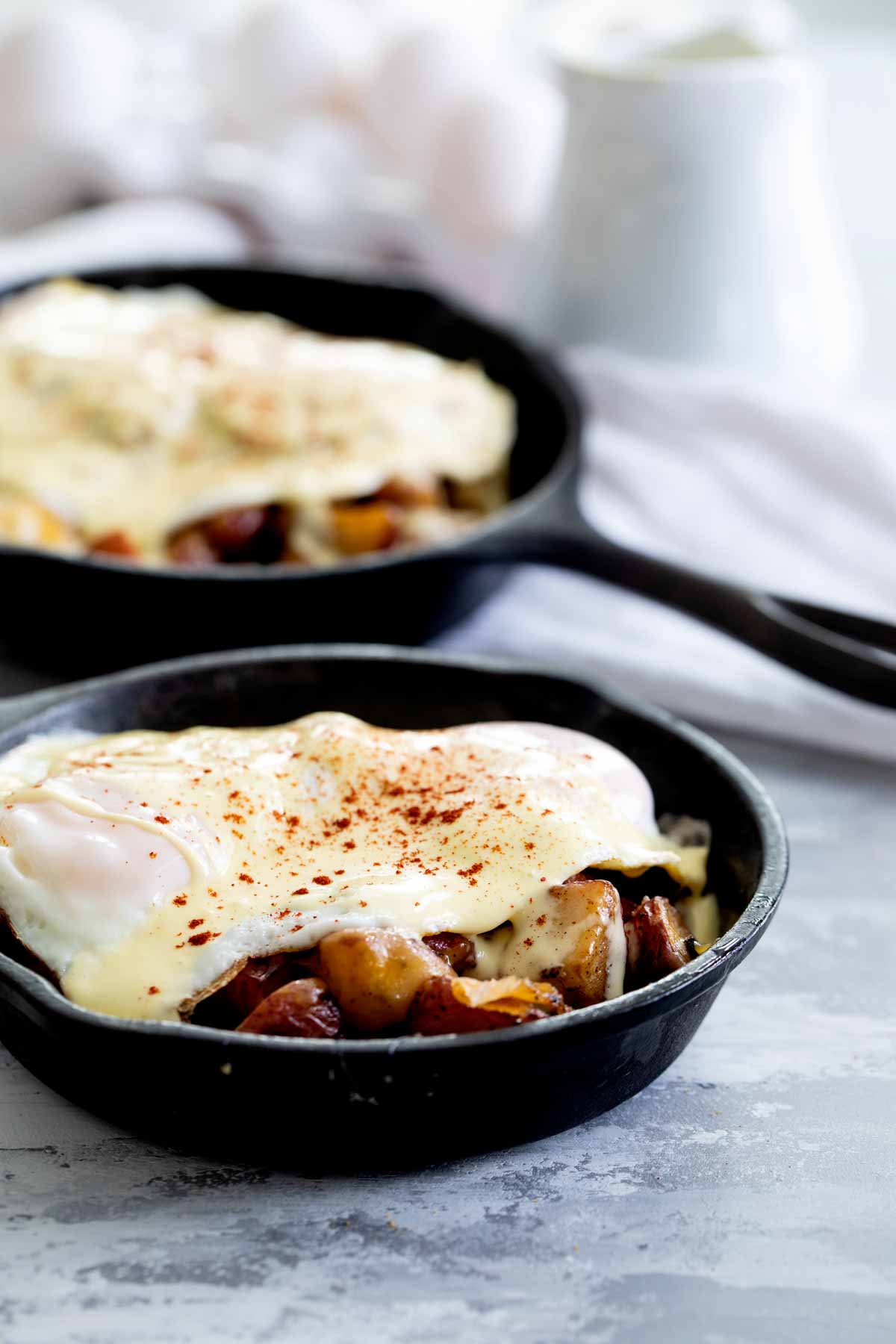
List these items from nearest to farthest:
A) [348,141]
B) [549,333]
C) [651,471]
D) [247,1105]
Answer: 1. [247,1105]
2. [651,471]
3. [549,333]
4. [348,141]

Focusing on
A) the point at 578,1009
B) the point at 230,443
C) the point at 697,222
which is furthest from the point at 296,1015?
the point at 697,222

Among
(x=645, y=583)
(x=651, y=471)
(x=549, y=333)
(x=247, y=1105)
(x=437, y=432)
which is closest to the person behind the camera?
(x=247, y=1105)

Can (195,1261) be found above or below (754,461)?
below

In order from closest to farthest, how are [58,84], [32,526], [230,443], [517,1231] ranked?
1. [517,1231]
2. [32,526]
3. [230,443]
4. [58,84]

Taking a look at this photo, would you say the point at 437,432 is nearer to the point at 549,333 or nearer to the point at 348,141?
the point at 549,333

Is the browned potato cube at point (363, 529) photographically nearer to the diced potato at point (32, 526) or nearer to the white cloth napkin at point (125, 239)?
the diced potato at point (32, 526)

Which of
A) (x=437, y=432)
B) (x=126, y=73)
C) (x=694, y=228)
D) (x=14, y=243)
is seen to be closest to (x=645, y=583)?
(x=437, y=432)

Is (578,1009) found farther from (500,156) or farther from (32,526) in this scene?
(500,156)
